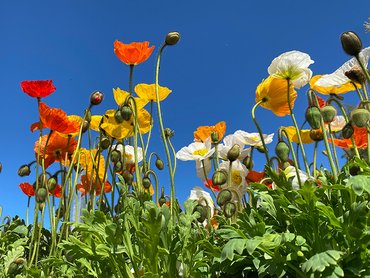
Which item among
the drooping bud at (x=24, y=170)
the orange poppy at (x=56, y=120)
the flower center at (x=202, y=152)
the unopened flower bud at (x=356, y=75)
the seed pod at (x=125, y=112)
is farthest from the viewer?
the drooping bud at (x=24, y=170)

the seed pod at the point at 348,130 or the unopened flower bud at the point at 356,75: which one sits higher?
the unopened flower bud at the point at 356,75

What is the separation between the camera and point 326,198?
3.59 feet

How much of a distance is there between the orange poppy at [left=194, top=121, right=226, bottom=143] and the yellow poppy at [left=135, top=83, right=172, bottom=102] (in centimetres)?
23

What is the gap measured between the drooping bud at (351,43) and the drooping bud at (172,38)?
49 centimetres

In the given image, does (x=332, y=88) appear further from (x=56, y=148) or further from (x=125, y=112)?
(x=56, y=148)

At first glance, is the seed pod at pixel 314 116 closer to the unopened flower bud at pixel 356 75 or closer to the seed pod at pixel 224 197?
the unopened flower bud at pixel 356 75

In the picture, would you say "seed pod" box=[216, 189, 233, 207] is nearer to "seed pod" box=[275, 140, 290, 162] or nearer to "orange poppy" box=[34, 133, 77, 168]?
"seed pod" box=[275, 140, 290, 162]

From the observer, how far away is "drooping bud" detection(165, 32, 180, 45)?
1502 millimetres

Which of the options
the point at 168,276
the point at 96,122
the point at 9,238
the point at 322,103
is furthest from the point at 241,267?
the point at 9,238

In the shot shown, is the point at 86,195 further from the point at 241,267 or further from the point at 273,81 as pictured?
the point at 241,267

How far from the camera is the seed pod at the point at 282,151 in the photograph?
1.41m

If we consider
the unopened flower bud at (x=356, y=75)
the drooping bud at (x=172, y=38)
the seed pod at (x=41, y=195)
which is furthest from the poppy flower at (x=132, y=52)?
the unopened flower bud at (x=356, y=75)

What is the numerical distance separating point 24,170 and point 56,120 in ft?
1.08

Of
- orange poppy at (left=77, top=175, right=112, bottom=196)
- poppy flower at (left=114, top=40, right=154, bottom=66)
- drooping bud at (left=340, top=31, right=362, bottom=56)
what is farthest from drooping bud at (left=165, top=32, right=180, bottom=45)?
orange poppy at (left=77, top=175, right=112, bottom=196)
